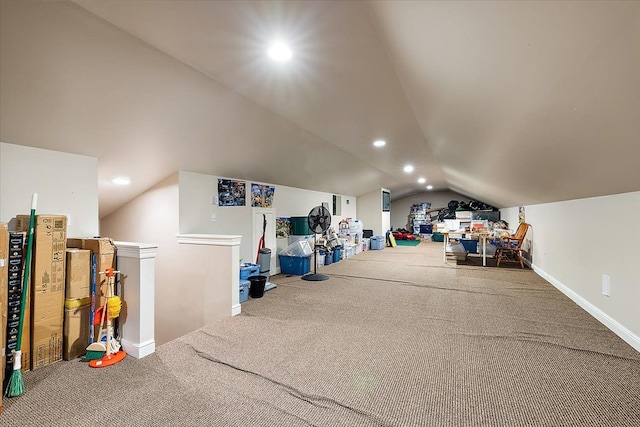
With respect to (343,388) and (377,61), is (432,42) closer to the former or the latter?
(377,61)

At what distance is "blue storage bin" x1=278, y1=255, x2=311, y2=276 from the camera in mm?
5473

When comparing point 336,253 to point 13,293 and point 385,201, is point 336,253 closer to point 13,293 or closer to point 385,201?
point 385,201

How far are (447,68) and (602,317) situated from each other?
3.22 metres

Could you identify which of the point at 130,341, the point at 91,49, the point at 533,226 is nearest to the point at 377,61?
the point at 91,49

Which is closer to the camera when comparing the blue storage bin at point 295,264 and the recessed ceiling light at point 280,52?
the recessed ceiling light at point 280,52

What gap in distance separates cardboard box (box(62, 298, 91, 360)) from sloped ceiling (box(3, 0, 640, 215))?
1525 mm

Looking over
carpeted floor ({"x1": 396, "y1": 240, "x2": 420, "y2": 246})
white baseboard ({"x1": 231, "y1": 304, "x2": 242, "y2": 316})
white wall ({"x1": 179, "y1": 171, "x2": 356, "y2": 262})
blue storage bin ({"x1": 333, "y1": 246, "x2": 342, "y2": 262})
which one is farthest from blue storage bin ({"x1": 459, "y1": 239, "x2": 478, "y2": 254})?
white baseboard ({"x1": 231, "y1": 304, "x2": 242, "y2": 316})

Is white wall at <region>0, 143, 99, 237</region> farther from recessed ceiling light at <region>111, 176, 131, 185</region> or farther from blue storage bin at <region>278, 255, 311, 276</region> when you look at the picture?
blue storage bin at <region>278, 255, 311, 276</region>

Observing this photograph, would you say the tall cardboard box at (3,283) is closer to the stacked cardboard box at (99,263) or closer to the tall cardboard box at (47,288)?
the tall cardboard box at (47,288)

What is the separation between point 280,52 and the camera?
2004mm

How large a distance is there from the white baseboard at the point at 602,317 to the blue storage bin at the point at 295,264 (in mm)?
4125

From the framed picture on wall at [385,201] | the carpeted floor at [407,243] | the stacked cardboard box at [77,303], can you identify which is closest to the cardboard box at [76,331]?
the stacked cardboard box at [77,303]

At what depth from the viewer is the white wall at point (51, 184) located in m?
2.29

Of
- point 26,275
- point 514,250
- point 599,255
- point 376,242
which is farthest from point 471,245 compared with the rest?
point 26,275
